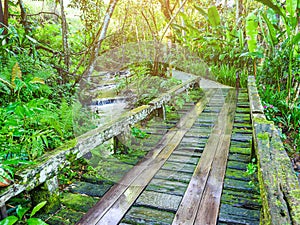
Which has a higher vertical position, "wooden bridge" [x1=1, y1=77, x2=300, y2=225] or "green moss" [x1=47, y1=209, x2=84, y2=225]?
"wooden bridge" [x1=1, y1=77, x2=300, y2=225]

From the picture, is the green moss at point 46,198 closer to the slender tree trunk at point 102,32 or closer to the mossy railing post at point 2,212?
the mossy railing post at point 2,212

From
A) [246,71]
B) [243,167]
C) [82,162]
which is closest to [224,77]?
[246,71]

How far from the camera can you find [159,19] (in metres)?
5.29

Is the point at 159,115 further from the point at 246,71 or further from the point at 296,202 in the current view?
the point at 246,71

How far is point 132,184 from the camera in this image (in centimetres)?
176

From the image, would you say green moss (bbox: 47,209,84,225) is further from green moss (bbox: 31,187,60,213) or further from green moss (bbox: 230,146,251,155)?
green moss (bbox: 230,146,251,155)

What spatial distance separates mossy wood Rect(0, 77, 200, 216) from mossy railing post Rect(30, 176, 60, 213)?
8cm

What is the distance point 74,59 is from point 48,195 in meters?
2.55

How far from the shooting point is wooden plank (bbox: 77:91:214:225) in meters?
1.45

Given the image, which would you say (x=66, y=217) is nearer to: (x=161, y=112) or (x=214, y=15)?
(x=161, y=112)

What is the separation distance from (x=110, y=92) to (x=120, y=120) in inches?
27.4

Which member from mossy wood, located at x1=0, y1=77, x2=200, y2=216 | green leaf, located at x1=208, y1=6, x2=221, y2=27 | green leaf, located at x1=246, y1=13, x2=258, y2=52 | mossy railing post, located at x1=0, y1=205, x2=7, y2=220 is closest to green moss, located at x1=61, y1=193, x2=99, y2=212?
mossy wood, located at x1=0, y1=77, x2=200, y2=216

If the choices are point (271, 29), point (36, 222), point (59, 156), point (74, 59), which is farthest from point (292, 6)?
point (36, 222)

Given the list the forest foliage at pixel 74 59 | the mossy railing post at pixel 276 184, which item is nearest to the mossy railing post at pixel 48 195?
the forest foliage at pixel 74 59
